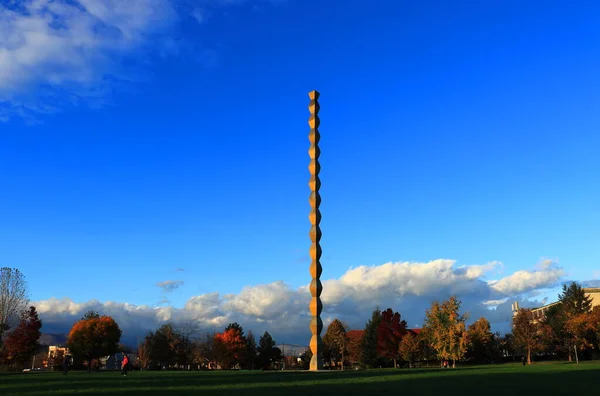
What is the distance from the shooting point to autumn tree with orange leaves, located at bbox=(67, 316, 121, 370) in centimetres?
6938

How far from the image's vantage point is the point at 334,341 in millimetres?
84562

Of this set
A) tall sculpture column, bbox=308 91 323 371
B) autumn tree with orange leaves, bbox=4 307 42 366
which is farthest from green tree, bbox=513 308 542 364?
autumn tree with orange leaves, bbox=4 307 42 366

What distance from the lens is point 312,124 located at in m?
33.4

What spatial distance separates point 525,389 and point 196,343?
91.3 m

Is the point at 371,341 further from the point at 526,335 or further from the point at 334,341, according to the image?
the point at 526,335

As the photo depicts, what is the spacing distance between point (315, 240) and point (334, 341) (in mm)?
57455

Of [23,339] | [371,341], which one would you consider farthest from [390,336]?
[23,339]

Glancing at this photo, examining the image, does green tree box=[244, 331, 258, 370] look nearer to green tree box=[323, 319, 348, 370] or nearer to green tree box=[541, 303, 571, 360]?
green tree box=[323, 319, 348, 370]

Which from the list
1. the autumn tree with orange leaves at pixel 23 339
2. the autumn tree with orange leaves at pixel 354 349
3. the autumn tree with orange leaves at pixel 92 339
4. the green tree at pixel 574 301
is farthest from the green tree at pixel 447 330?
the autumn tree with orange leaves at pixel 23 339

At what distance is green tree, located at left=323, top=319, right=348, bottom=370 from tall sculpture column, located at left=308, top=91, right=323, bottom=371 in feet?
177

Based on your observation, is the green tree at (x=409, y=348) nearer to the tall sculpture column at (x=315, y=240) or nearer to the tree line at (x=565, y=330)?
the tree line at (x=565, y=330)

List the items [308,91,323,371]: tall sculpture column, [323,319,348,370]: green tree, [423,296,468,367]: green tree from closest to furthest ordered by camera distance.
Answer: [308,91,323,371]: tall sculpture column
[423,296,468,367]: green tree
[323,319,348,370]: green tree

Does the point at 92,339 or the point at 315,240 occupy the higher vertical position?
the point at 315,240

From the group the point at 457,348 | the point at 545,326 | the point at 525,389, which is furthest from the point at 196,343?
the point at 525,389
